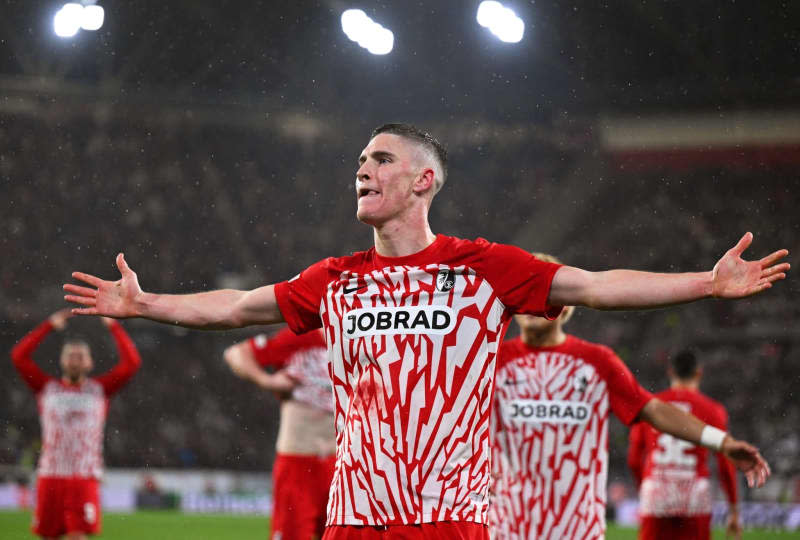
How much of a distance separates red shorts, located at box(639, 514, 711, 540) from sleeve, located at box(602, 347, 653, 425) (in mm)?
3419

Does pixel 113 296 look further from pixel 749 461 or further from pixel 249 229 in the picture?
pixel 249 229

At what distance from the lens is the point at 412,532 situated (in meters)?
2.95

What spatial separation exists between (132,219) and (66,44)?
200 inches

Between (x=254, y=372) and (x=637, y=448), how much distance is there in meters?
3.13

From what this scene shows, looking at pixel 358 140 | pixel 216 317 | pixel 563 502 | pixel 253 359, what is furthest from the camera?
pixel 358 140

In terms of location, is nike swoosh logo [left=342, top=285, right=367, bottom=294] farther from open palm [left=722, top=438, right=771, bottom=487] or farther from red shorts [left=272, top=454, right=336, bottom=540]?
red shorts [left=272, top=454, right=336, bottom=540]

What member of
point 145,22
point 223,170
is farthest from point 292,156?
point 145,22

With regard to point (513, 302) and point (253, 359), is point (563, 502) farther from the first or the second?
point (253, 359)

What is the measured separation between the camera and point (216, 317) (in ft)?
11.1

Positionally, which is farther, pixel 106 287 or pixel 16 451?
pixel 16 451

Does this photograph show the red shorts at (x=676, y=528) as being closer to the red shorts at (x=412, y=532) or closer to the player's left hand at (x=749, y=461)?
the player's left hand at (x=749, y=461)

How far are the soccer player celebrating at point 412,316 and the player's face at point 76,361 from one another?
6.26 meters

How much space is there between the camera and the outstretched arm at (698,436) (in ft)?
13.1

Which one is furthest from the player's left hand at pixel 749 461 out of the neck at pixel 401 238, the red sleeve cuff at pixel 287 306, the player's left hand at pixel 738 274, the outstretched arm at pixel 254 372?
the outstretched arm at pixel 254 372
